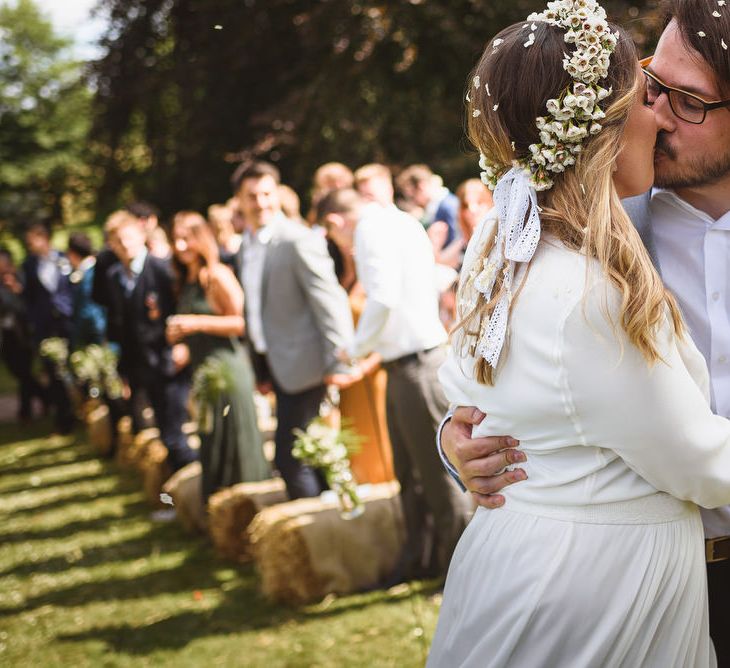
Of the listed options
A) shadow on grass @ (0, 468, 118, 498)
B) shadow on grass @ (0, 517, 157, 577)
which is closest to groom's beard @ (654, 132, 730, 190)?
shadow on grass @ (0, 517, 157, 577)

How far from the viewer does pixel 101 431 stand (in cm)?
1000

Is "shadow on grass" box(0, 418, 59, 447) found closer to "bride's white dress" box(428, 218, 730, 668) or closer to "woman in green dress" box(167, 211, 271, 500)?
"woman in green dress" box(167, 211, 271, 500)

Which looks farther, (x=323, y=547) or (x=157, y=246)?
(x=157, y=246)

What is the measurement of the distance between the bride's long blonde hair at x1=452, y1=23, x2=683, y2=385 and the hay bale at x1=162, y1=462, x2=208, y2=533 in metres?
5.19

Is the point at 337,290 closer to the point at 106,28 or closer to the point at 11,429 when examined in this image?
the point at 11,429

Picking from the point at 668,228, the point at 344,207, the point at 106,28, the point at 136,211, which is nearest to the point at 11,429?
the point at 136,211

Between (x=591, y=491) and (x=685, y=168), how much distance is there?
2.68 feet

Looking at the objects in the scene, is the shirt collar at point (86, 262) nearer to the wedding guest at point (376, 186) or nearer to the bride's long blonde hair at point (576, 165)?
the wedding guest at point (376, 186)

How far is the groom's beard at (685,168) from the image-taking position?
2129 millimetres

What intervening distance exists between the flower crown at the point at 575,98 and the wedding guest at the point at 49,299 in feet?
33.9

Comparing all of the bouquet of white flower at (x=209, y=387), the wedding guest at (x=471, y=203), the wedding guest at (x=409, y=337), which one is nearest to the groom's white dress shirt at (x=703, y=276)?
the wedding guest at (x=409, y=337)

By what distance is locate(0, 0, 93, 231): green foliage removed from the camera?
1308 inches

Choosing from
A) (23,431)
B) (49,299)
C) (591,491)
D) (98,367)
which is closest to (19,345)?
(49,299)

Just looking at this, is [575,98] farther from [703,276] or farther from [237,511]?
[237,511]
